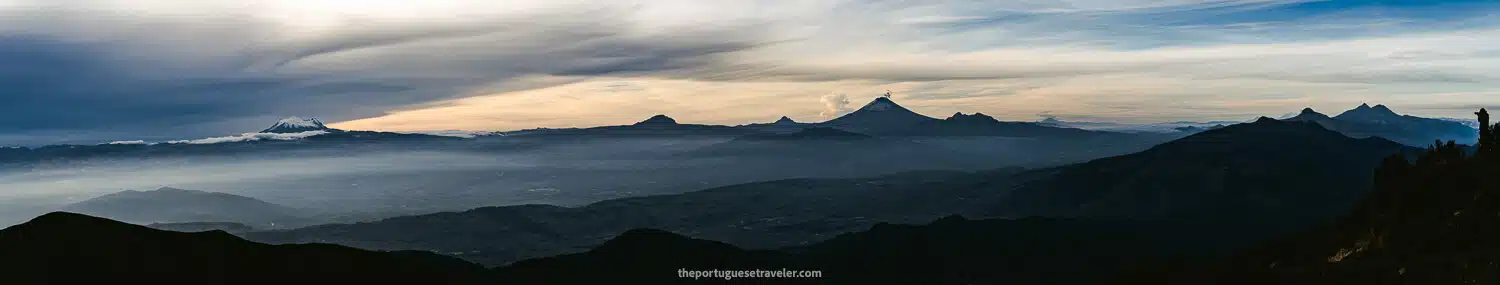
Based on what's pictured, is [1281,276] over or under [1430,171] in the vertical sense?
under

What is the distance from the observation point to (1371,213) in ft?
576

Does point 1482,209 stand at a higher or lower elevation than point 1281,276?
higher

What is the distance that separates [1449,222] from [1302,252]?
31.5m

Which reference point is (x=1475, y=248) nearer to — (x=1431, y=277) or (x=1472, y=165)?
(x=1431, y=277)

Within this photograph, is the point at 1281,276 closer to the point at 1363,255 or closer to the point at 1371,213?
the point at 1363,255

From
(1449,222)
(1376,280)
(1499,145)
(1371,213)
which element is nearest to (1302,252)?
(1371,213)

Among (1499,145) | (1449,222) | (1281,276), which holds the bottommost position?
(1281,276)

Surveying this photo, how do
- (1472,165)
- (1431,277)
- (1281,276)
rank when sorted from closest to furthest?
(1431,277) < (1281,276) < (1472,165)

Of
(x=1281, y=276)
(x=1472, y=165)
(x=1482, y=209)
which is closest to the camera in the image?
(x=1482, y=209)

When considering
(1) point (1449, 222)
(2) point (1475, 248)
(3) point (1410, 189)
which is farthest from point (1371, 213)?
(2) point (1475, 248)

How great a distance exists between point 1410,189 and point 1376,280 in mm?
71334

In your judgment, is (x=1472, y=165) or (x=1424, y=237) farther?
(x=1472, y=165)

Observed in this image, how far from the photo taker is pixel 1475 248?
122 m

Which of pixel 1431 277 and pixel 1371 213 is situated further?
pixel 1371 213
